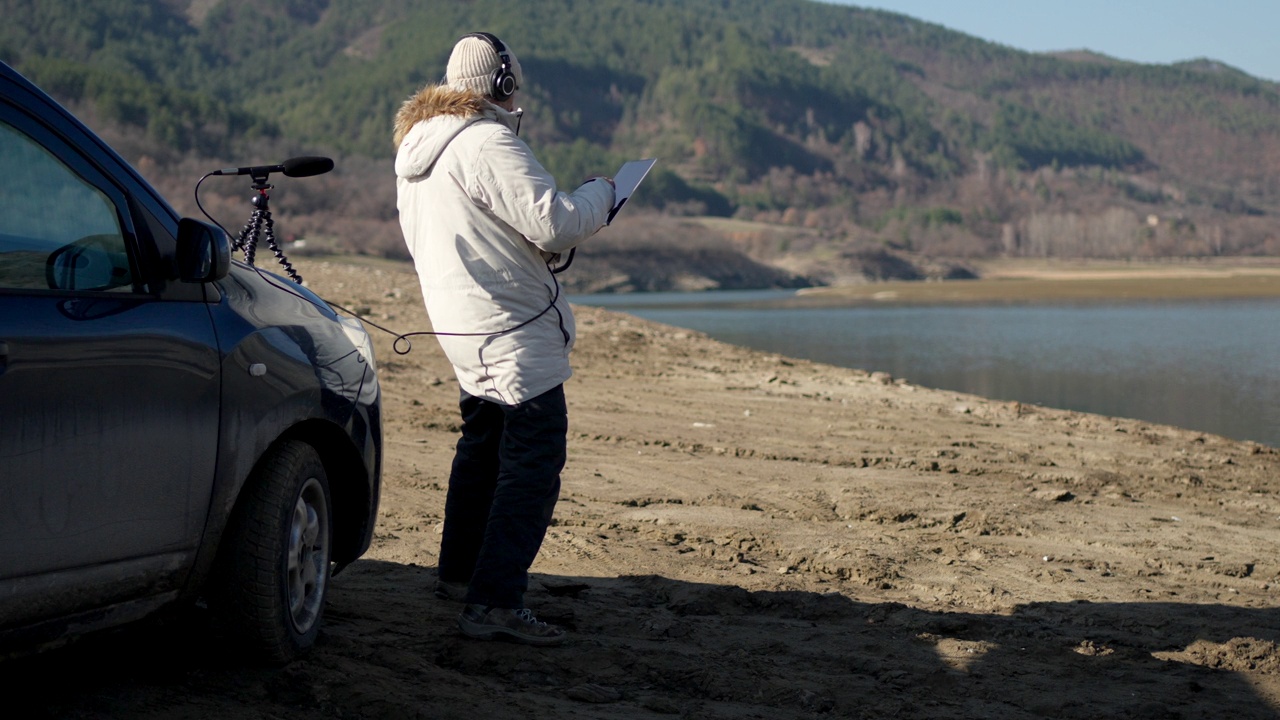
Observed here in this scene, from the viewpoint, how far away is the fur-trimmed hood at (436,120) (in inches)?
152

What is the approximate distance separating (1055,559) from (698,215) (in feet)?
463

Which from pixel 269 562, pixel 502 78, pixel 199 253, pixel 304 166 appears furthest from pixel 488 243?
pixel 269 562

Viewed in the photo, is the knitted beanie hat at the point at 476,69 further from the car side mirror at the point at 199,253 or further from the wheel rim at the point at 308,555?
the wheel rim at the point at 308,555

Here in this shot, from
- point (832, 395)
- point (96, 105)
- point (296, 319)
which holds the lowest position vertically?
point (832, 395)

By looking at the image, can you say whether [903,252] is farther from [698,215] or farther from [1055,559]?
[1055,559]

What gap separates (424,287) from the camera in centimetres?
394

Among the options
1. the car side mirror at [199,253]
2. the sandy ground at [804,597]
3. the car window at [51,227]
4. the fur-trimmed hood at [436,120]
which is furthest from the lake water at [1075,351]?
the car window at [51,227]

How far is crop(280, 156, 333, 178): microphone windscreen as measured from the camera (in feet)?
13.3

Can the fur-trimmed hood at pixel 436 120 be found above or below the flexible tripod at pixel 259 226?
above

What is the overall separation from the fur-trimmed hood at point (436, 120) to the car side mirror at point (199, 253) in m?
0.95

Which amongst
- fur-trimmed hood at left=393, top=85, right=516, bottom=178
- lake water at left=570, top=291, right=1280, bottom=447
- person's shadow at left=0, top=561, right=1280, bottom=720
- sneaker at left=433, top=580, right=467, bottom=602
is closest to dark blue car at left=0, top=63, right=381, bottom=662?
person's shadow at left=0, top=561, right=1280, bottom=720

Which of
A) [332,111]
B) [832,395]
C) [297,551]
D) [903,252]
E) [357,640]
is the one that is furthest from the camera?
[332,111]

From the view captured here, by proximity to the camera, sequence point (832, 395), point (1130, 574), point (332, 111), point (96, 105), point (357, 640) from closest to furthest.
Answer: point (357, 640), point (1130, 574), point (832, 395), point (96, 105), point (332, 111)

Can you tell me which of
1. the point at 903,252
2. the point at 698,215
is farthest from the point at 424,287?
the point at 698,215
